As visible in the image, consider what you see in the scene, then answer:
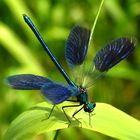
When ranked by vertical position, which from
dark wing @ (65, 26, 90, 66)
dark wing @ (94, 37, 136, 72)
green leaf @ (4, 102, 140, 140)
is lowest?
green leaf @ (4, 102, 140, 140)

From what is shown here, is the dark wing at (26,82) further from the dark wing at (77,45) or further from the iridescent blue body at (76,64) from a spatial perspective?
the dark wing at (77,45)

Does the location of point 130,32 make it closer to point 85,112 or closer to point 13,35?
point 13,35

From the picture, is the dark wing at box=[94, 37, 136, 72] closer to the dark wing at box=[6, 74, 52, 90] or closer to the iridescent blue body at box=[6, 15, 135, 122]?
the iridescent blue body at box=[6, 15, 135, 122]

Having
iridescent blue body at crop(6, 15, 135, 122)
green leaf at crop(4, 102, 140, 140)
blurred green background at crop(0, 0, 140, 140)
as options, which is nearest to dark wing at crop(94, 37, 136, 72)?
iridescent blue body at crop(6, 15, 135, 122)

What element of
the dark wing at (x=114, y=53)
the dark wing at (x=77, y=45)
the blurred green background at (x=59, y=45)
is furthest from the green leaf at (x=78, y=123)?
the blurred green background at (x=59, y=45)

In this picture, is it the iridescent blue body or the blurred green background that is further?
the blurred green background

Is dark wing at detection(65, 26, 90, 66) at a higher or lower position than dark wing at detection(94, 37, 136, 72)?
higher

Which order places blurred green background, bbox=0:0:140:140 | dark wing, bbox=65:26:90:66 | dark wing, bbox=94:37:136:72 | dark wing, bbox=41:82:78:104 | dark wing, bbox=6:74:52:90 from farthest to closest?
1. blurred green background, bbox=0:0:140:140
2. dark wing, bbox=65:26:90:66
3. dark wing, bbox=94:37:136:72
4. dark wing, bbox=6:74:52:90
5. dark wing, bbox=41:82:78:104
